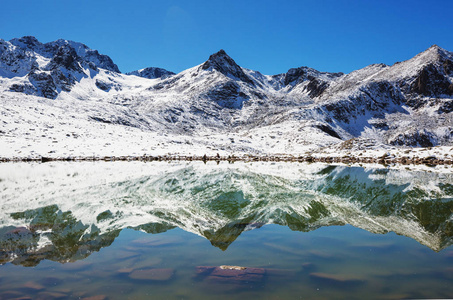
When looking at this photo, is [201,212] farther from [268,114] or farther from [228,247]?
[268,114]

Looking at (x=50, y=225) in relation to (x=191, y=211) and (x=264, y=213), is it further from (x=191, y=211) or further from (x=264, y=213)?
(x=264, y=213)

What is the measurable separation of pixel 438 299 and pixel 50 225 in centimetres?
1127

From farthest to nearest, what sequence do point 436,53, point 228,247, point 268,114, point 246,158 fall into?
point 436,53 < point 268,114 < point 246,158 < point 228,247

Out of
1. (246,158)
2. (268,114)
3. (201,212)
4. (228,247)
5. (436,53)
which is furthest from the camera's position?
(436,53)

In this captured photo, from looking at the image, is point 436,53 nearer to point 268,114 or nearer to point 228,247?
point 268,114

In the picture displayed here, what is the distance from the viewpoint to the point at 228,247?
866 centimetres

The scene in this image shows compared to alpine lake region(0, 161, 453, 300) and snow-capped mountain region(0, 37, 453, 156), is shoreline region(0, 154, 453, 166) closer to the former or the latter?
snow-capped mountain region(0, 37, 453, 156)

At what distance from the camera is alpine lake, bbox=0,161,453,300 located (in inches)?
241

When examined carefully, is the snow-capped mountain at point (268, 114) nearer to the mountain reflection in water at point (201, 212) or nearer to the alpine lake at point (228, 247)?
the mountain reflection in water at point (201, 212)

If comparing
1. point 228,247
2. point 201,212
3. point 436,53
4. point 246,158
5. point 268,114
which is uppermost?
point 436,53

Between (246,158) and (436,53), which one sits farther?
(436,53)

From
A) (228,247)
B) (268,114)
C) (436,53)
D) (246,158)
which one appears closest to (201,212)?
(228,247)

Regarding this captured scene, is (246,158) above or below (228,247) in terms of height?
above

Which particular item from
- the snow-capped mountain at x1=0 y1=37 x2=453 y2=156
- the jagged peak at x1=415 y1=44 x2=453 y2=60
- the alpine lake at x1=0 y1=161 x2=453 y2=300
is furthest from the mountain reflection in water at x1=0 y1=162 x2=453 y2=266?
the jagged peak at x1=415 y1=44 x2=453 y2=60
